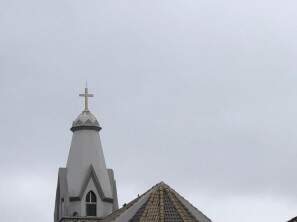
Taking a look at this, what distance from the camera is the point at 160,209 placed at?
6012 cm

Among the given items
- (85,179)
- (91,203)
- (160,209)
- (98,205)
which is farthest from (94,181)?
(160,209)

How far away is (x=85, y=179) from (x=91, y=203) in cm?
184

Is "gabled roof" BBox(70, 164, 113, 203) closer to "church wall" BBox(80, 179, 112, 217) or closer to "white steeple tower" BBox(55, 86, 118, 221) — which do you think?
"white steeple tower" BBox(55, 86, 118, 221)

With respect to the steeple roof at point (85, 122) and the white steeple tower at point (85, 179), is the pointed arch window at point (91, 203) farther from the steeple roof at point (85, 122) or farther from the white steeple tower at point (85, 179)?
the steeple roof at point (85, 122)

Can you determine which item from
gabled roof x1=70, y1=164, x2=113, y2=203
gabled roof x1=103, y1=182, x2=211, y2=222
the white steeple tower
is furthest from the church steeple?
gabled roof x1=103, y1=182, x2=211, y2=222

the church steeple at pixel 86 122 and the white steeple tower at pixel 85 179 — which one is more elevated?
the church steeple at pixel 86 122

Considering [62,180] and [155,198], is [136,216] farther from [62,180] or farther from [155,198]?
[62,180]

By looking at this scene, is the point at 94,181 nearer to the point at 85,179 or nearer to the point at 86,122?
the point at 85,179

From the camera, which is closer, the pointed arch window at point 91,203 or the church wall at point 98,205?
the church wall at point 98,205

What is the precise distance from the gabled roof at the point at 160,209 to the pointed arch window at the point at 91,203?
85.9 ft

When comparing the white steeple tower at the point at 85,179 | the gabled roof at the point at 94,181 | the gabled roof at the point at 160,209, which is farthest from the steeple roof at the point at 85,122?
the gabled roof at the point at 160,209

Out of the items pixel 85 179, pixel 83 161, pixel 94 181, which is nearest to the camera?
pixel 85 179

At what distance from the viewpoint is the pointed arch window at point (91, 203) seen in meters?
88.5

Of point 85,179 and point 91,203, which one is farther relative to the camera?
point 91,203
